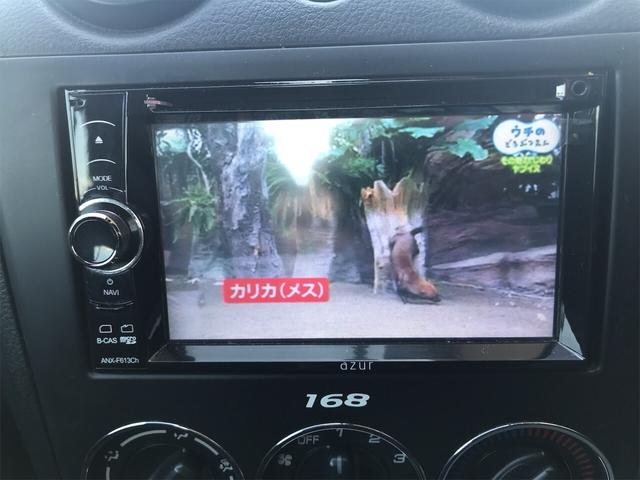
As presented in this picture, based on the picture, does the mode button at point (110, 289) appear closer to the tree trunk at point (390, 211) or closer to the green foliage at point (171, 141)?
the green foliage at point (171, 141)

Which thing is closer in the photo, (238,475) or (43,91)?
(43,91)

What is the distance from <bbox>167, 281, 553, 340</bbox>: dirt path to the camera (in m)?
0.69

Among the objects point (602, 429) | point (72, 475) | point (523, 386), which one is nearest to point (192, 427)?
point (72, 475)

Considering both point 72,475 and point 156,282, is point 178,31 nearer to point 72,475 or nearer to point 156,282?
point 156,282

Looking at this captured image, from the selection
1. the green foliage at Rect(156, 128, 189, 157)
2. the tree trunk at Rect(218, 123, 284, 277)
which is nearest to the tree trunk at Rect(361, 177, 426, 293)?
the tree trunk at Rect(218, 123, 284, 277)

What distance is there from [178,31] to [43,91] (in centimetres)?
18

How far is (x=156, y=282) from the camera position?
696mm

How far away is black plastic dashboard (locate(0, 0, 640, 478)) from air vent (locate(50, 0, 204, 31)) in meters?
0.01

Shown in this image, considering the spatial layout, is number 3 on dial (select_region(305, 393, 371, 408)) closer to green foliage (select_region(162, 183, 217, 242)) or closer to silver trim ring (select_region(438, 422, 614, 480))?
silver trim ring (select_region(438, 422, 614, 480))

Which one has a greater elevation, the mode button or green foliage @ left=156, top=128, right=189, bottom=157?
green foliage @ left=156, top=128, right=189, bottom=157

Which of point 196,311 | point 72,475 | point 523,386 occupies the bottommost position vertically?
point 72,475

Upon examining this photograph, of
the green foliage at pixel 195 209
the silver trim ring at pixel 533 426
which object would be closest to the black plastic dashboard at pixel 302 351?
the silver trim ring at pixel 533 426

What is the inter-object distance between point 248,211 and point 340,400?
0.92 ft
